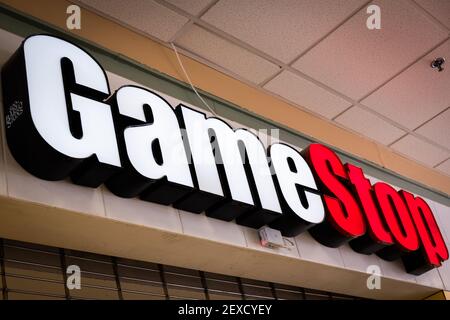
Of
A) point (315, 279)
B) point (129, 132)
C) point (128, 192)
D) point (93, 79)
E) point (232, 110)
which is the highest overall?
point (232, 110)

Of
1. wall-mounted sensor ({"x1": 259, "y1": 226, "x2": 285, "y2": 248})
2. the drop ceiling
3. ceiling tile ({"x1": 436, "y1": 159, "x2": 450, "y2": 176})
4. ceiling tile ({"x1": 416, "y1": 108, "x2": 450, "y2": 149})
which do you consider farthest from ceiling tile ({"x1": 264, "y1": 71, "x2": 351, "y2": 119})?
ceiling tile ({"x1": 436, "y1": 159, "x2": 450, "y2": 176})

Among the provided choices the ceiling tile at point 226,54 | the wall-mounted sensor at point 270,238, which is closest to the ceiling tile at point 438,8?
the ceiling tile at point 226,54

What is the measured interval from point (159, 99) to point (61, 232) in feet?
3.09

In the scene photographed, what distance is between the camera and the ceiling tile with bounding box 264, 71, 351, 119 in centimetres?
424

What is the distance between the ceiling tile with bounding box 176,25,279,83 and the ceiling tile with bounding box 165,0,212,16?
0.14 metres

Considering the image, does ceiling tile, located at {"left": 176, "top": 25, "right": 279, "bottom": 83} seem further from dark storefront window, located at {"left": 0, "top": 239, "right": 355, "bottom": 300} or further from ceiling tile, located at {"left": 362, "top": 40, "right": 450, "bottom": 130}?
dark storefront window, located at {"left": 0, "top": 239, "right": 355, "bottom": 300}

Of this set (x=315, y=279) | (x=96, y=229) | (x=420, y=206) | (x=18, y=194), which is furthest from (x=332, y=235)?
(x=18, y=194)

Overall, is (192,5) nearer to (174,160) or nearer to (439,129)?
(174,160)

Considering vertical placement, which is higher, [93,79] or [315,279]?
[93,79]

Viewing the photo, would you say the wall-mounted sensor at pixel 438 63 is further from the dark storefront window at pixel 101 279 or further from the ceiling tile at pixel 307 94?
the dark storefront window at pixel 101 279

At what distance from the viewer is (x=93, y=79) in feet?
9.34

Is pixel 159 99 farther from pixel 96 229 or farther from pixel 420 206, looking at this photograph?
pixel 420 206

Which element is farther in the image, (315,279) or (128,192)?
(315,279)

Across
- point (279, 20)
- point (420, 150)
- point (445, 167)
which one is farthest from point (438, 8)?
point (445, 167)
